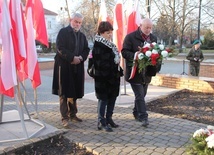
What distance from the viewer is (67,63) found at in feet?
14.0

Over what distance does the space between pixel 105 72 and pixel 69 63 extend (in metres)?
0.72

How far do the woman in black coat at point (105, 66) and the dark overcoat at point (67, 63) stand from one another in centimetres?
49

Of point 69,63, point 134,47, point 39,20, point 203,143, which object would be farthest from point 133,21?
point 203,143

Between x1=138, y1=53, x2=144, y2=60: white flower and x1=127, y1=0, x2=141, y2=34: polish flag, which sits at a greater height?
x1=127, y1=0, x2=141, y2=34: polish flag

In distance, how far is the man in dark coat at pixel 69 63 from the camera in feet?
13.7

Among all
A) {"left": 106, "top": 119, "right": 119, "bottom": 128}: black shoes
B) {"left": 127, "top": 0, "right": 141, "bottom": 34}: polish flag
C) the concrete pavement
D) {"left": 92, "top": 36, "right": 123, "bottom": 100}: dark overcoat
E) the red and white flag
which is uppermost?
{"left": 127, "top": 0, "right": 141, "bottom": 34}: polish flag

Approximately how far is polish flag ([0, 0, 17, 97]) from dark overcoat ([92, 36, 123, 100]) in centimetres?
126

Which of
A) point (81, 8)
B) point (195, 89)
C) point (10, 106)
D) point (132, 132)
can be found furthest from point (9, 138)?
point (81, 8)

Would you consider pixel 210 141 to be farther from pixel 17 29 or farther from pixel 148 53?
pixel 17 29

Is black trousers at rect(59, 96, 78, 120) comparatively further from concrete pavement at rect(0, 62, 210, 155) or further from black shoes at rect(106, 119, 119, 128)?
black shoes at rect(106, 119, 119, 128)

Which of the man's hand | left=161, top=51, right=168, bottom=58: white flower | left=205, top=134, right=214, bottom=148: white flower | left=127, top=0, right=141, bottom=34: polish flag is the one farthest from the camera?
left=127, top=0, right=141, bottom=34: polish flag

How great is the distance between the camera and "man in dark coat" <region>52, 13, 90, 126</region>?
13.7 ft

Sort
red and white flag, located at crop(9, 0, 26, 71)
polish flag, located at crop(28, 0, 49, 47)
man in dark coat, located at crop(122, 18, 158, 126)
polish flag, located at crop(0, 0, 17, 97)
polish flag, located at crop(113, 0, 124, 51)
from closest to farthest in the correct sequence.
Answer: polish flag, located at crop(0, 0, 17, 97) < red and white flag, located at crop(9, 0, 26, 71) < man in dark coat, located at crop(122, 18, 158, 126) < polish flag, located at crop(28, 0, 49, 47) < polish flag, located at crop(113, 0, 124, 51)

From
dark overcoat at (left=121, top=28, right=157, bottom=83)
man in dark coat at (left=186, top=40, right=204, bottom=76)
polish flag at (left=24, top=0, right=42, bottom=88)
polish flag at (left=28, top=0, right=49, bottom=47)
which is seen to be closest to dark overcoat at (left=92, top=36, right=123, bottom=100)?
dark overcoat at (left=121, top=28, right=157, bottom=83)
